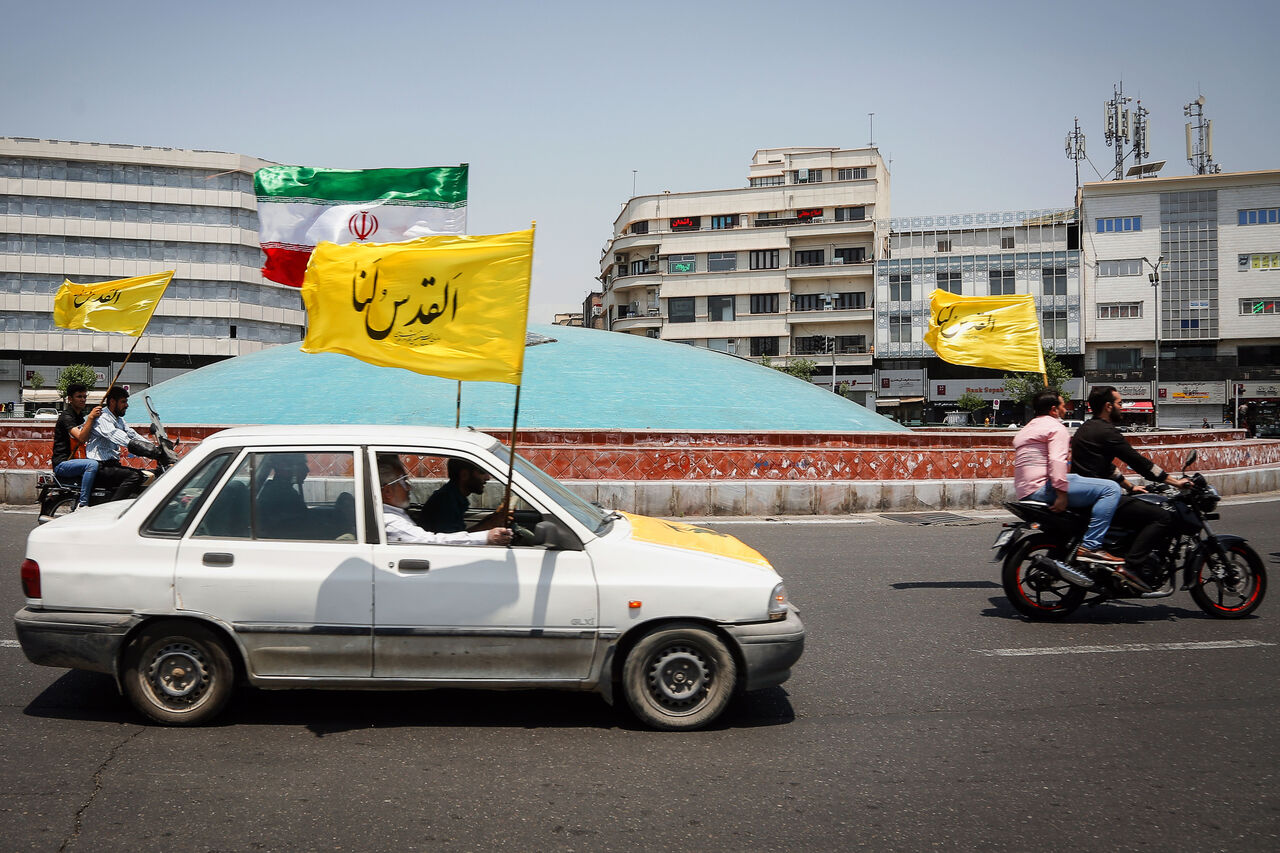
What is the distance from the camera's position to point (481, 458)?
5285 mm

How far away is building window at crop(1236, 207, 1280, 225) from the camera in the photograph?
64750 mm

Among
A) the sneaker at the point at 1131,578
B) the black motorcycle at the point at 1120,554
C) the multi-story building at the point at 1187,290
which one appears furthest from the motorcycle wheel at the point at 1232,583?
the multi-story building at the point at 1187,290

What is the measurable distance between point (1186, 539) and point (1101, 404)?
1.24 meters

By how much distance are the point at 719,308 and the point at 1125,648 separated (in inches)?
2599

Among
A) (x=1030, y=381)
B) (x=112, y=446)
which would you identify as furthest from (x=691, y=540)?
(x=1030, y=381)

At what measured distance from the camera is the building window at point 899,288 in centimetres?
6700

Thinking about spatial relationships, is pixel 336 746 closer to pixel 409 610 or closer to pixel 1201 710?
pixel 409 610

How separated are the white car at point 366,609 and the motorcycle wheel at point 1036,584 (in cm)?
339

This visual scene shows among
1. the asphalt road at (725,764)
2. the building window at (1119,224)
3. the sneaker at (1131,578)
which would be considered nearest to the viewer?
the asphalt road at (725,764)

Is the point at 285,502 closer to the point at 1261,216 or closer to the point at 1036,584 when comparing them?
the point at 1036,584

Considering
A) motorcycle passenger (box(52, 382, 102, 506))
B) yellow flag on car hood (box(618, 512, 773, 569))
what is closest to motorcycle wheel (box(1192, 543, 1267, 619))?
yellow flag on car hood (box(618, 512, 773, 569))

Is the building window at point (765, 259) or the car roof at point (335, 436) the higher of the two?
the building window at point (765, 259)

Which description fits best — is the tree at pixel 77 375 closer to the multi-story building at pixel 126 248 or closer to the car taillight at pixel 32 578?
the multi-story building at pixel 126 248

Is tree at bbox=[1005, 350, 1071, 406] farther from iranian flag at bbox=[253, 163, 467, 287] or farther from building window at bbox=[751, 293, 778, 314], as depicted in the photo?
iranian flag at bbox=[253, 163, 467, 287]
